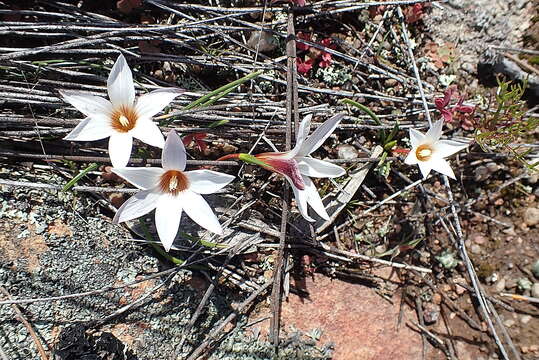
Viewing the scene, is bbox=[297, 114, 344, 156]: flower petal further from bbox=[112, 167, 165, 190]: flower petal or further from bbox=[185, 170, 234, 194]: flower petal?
bbox=[112, 167, 165, 190]: flower petal

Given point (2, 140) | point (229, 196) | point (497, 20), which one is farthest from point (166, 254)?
point (497, 20)

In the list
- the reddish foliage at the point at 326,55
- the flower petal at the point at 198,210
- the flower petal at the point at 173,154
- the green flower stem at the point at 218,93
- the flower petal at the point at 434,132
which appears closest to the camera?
the flower petal at the point at 173,154

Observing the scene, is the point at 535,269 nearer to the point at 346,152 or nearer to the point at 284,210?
the point at 346,152

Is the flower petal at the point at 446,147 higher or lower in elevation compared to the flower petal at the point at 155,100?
higher

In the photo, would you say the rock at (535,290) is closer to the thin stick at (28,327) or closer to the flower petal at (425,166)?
the flower petal at (425,166)

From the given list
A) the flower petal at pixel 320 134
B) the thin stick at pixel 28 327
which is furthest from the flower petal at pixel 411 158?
the thin stick at pixel 28 327

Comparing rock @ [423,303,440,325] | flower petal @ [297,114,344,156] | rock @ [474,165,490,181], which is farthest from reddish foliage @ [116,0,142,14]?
rock @ [423,303,440,325]
